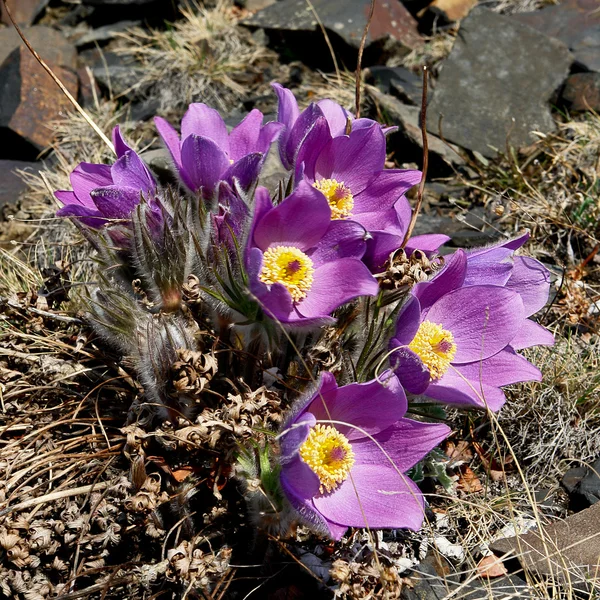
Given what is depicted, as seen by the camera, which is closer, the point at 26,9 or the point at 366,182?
the point at 366,182

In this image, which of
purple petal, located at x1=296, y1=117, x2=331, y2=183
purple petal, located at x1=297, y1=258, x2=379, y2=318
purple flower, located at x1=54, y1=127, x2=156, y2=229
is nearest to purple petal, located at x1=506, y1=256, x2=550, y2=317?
purple petal, located at x1=297, y1=258, x2=379, y2=318

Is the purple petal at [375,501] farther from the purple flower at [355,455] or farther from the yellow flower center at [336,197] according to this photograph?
the yellow flower center at [336,197]

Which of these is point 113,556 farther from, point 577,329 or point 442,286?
point 577,329

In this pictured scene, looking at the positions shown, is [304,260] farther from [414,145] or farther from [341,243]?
[414,145]

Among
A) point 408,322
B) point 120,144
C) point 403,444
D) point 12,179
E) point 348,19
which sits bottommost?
point 12,179

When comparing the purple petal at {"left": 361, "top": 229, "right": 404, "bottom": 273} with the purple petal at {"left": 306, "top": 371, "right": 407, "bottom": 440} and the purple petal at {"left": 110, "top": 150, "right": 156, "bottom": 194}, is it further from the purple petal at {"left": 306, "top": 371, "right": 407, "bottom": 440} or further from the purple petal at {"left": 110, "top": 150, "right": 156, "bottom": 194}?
the purple petal at {"left": 110, "top": 150, "right": 156, "bottom": 194}

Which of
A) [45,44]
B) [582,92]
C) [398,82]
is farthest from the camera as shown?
[45,44]

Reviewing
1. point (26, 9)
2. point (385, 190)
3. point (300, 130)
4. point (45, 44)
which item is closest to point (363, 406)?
point (385, 190)
